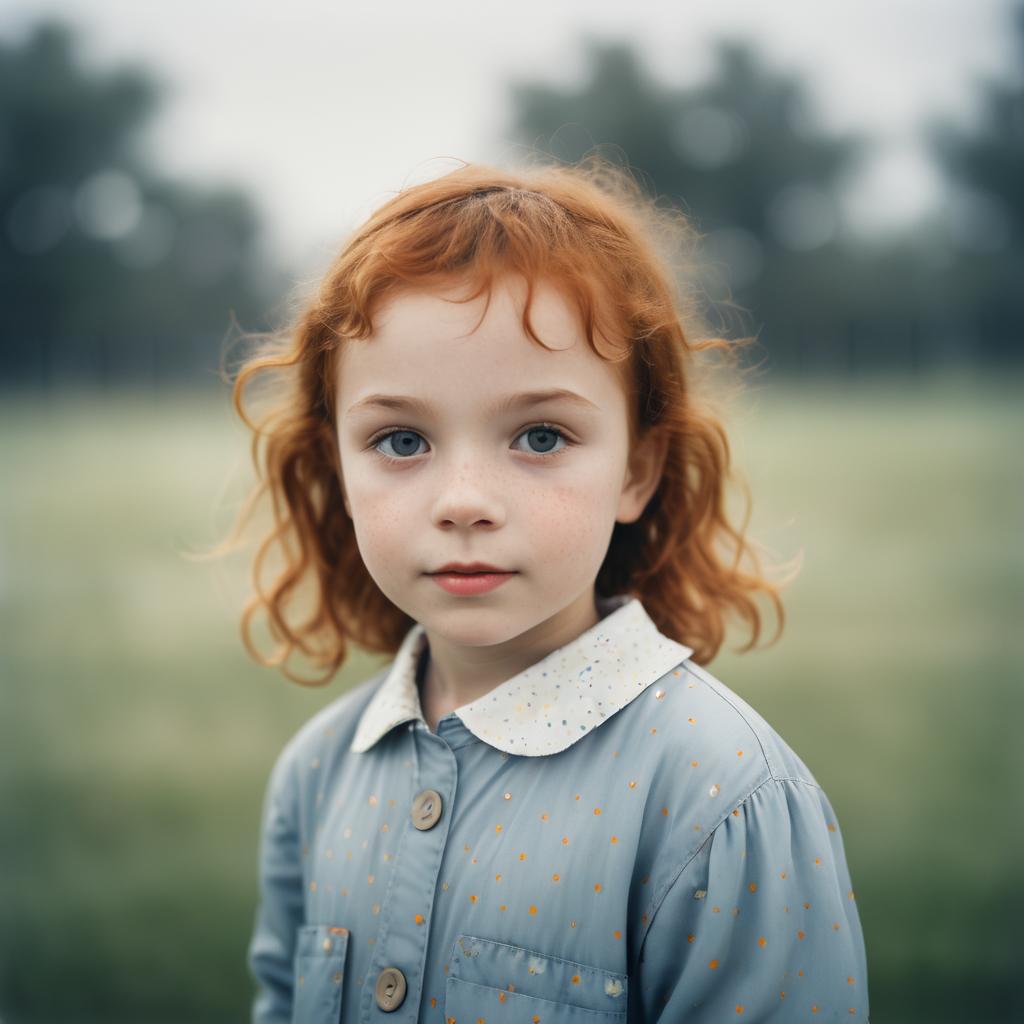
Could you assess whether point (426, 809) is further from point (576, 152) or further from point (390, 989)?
point (576, 152)

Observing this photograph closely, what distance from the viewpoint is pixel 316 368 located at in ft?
3.81

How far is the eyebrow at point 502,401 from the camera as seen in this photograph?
35.9 inches

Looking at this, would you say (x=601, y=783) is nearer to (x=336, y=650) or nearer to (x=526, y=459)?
(x=526, y=459)

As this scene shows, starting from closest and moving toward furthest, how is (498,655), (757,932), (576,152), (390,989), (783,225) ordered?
(757,932) < (390,989) < (498,655) < (576,152) < (783,225)

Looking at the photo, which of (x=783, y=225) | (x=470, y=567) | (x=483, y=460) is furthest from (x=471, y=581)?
(x=783, y=225)

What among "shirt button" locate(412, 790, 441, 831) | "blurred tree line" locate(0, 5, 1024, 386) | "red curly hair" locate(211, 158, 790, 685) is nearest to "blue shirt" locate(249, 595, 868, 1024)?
"shirt button" locate(412, 790, 441, 831)

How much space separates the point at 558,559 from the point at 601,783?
22cm

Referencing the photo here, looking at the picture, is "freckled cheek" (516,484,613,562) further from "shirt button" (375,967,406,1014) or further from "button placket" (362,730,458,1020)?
"shirt button" (375,967,406,1014)

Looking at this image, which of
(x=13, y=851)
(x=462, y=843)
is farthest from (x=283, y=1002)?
(x=13, y=851)

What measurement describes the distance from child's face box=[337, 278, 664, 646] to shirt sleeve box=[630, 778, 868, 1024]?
0.91ft

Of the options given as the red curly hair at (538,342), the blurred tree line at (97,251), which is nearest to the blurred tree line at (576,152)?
the blurred tree line at (97,251)

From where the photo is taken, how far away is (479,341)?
0.90m

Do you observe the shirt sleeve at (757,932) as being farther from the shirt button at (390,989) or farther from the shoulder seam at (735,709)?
the shirt button at (390,989)

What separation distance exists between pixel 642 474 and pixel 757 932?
505mm
